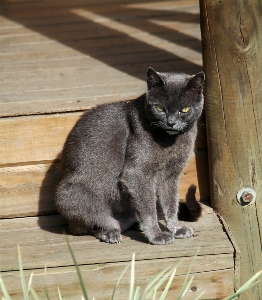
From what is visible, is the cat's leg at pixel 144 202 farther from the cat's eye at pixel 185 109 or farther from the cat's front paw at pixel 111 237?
the cat's eye at pixel 185 109

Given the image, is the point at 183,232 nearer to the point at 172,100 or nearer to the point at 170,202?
the point at 170,202

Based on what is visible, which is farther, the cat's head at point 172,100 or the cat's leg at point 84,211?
the cat's leg at point 84,211

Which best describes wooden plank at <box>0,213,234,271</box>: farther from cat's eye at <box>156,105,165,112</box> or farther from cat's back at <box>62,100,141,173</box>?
cat's eye at <box>156,105,165,112</box>

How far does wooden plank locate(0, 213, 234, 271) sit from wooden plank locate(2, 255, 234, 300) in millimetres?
31

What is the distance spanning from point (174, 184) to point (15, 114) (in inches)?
38.9

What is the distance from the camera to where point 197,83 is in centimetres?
313

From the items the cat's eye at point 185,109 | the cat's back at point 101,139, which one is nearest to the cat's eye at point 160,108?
the cat's eye at point 185,109

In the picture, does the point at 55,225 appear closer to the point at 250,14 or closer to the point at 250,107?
the point at 250,107

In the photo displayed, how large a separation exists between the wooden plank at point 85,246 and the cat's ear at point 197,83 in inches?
30.6

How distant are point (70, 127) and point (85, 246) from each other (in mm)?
730

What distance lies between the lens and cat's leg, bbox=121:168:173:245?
3215 mm

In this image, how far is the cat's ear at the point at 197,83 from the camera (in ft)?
10.1

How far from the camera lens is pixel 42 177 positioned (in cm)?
362

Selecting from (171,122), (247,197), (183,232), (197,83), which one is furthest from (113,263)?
(197,83)
